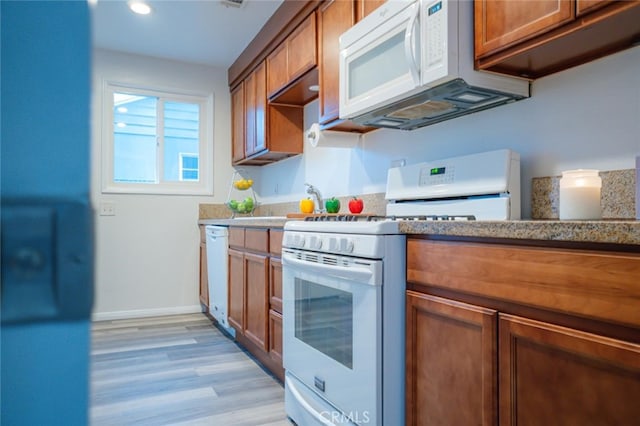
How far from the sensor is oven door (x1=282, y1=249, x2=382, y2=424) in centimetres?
134

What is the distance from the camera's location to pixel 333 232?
158 cm

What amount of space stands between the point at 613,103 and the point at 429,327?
0.92 meters

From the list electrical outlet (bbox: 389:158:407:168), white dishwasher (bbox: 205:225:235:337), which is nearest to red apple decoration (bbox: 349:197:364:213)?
electrical outlet (bbox: 389:158:407:168)

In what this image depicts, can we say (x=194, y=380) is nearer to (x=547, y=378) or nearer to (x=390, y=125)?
(x=390, y=125)

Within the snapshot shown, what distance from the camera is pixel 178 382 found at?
230 cm

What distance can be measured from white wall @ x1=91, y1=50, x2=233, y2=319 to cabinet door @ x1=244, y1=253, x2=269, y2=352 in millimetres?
1619

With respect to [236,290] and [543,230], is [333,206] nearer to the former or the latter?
[236,290]

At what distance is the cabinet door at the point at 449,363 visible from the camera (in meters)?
1.06

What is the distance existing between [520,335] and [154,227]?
3580mm

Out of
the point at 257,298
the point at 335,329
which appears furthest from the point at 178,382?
the point at 335,329

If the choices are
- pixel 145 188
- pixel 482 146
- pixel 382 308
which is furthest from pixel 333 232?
pixel 145 188

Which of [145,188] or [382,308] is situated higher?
[145,188]

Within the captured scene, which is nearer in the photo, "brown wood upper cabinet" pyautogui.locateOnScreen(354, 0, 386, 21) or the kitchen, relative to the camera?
the kitchen

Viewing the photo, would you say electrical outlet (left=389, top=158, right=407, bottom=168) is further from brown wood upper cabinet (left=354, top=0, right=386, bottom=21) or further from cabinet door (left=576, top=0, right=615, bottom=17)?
cabinet door (left=576, top=0, right=615, bottom=17)
